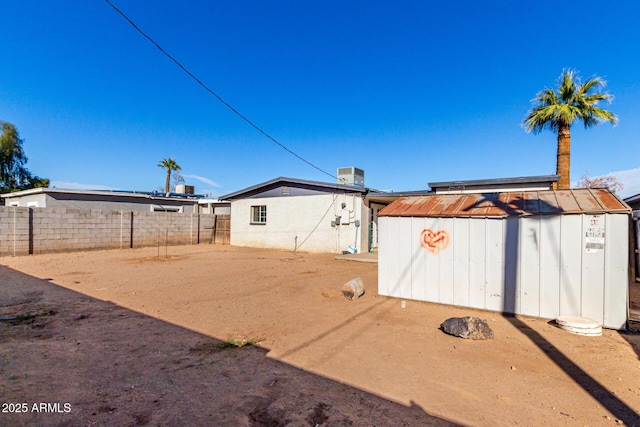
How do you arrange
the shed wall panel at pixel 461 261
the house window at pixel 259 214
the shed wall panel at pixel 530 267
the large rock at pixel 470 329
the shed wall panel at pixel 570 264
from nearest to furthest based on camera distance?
the large rock at pixel 470 329, the shed wall panel at pixel 570 264, the shed wall panel at pixel 530 267, the shed wall panel at pixel 461 261, the house window at pixel 259 214

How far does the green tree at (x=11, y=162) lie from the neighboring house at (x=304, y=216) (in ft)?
67.8

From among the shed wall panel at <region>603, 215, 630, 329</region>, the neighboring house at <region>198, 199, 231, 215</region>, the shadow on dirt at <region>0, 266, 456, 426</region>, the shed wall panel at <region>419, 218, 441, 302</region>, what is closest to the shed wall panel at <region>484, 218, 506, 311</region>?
the shed wall panel at <region>419, 218, 441, 302</region>

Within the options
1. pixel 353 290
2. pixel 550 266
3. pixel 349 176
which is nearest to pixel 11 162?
pixel 349 176

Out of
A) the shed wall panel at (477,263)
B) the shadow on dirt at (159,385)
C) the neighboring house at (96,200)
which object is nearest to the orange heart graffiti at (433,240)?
the shed wall panel at (477,263)

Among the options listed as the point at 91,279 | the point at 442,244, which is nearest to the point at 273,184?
the point at 91,279

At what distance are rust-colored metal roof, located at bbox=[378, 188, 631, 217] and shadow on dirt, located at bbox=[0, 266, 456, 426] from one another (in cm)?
391

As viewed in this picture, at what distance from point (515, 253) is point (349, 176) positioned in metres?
12.8

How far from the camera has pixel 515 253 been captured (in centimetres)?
526

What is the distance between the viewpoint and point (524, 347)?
4109 mm

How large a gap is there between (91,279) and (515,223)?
983 centimetres

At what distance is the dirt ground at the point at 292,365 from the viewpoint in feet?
8.70

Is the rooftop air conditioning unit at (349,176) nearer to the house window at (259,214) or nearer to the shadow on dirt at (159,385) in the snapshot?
the house window at (259,214)

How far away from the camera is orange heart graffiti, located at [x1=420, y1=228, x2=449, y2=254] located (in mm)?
5920

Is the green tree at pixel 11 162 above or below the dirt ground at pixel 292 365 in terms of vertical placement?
above
